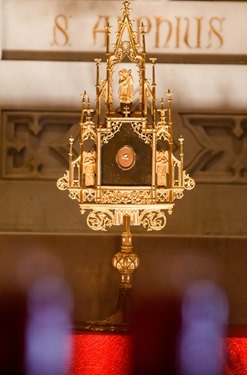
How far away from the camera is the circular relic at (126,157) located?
4145 millimetres

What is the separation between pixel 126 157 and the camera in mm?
4145

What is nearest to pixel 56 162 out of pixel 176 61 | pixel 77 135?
pixel 77 135

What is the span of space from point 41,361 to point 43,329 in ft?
0.46

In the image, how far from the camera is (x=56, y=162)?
501 cm

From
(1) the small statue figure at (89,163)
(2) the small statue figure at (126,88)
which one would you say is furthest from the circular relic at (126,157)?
(2) the small statue figure at (126,88)

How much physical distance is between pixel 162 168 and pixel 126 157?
191 millimetres

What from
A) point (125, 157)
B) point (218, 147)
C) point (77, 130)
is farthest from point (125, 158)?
point (218, 147)

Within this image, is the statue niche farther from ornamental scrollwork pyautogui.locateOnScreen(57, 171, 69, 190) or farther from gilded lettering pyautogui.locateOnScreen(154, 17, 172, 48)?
gilded lettering pyautogui.locateOnScreen(154, 17, 172, 48)

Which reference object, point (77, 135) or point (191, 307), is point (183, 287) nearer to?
point (191, 307)

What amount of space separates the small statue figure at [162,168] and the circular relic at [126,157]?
0.13 metres

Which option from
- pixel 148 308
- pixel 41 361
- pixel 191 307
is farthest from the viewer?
pixel 191 307

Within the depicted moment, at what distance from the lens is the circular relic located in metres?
4.14

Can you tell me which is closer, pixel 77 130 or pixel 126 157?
pixel 126 157

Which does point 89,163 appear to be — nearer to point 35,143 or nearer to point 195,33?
point 35,143
